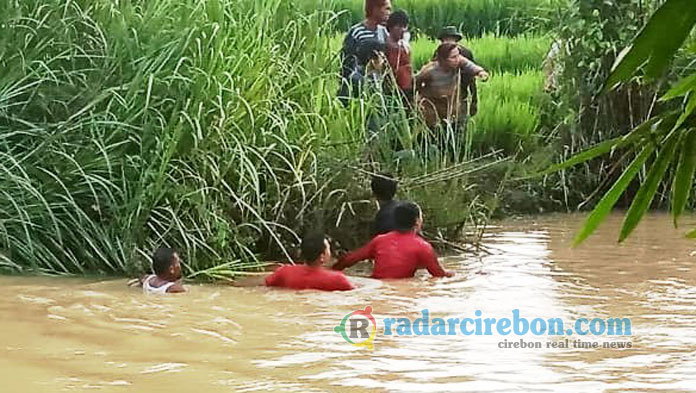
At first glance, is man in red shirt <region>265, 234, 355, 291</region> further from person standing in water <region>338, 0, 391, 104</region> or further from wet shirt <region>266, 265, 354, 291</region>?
person standing in water <region>338, 0, 391, 104</region>

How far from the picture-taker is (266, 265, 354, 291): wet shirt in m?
6.52

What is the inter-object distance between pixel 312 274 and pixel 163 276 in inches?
32.8

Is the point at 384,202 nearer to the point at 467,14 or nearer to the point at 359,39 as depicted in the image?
the point at 359,39

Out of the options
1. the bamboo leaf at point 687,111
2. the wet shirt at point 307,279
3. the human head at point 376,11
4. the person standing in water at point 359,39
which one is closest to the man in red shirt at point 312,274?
the wet shirt at point 307,279

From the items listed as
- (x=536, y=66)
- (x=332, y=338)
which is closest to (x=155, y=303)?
(x=332, y=338)

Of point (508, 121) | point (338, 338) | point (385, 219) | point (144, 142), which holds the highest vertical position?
point (144, 142)

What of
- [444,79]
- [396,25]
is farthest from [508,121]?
[396,25]

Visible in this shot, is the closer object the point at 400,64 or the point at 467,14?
the point at 400,64

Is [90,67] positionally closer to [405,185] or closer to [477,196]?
[405,185]

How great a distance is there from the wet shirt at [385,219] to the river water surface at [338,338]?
0.39m

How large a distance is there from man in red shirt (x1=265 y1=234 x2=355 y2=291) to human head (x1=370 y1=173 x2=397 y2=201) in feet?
3.34

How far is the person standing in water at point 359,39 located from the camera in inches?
335

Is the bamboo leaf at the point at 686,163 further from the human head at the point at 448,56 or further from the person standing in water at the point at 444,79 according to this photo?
the human head at the point at 448,56

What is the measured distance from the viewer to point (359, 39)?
357 inches
